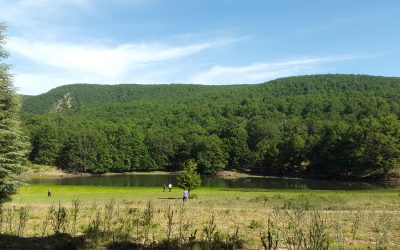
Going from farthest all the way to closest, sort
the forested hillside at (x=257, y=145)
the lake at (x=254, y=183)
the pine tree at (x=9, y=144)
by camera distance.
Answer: the forested hillside at (x=257, y=145) < the lake at (x=254, y=183) < the pine tree at (x=9, y=144)

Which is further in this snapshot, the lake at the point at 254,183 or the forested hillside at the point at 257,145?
the forested hillside at the point at 257,145

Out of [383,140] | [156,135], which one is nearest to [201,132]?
[156,135]

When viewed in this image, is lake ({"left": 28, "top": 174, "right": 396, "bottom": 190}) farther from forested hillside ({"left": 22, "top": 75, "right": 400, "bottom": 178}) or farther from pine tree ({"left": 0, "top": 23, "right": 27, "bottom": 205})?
pine tree ({"left": 0, "top": 23, "right": 27, "bottom": 205})

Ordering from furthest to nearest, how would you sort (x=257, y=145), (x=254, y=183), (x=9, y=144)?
(x=257, y=145) < (x=254, y=183) < (x=9, y=144)

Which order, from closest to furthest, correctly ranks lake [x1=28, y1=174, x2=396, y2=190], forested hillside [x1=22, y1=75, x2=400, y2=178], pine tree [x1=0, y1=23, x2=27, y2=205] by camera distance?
pine tree [x1=0, y1=23, x2=27, y2=205], lake [x1=28, y1=174, x2=396, y2=190], forested hillside [x1=22, y1=75, x2=400, y2=178]

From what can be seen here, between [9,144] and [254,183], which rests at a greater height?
[9,144]

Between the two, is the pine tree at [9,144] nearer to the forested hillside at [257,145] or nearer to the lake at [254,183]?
the lake at [254,183]

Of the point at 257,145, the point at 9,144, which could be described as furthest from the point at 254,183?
the point at 9,144

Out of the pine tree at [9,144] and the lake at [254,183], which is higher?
the pine tree at [9,144]

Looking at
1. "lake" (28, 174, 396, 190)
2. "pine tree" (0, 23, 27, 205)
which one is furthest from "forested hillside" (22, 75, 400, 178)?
"pine tree" (0, 23, 27, 205)

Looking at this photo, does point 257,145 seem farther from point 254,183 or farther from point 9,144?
point 9,144

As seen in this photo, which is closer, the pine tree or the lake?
the pine tree

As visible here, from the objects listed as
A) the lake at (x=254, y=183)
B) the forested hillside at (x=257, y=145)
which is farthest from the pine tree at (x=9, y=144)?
the forested hillside at (x=257, y=145)

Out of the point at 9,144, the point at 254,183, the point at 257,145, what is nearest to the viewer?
the point at 9,144
